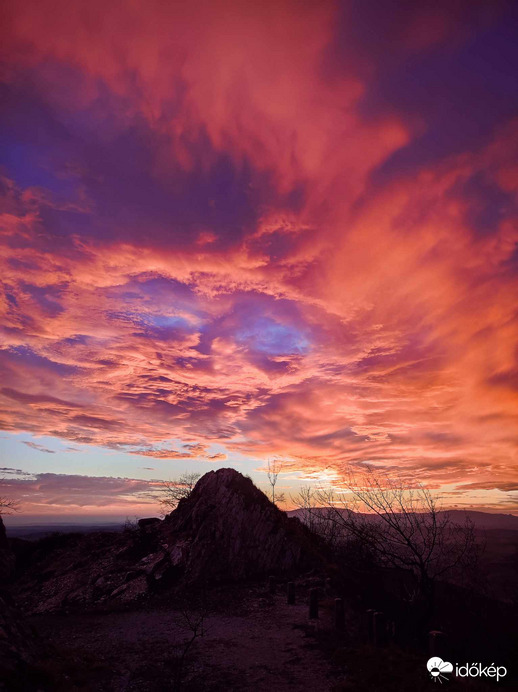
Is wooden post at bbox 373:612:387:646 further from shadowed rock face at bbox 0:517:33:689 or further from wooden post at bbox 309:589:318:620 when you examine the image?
shadowed rock face at bbox 0:517:33:689

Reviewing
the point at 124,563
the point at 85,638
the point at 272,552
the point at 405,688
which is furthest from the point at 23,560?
the point at 405,688

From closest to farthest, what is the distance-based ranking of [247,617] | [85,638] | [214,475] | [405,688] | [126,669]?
[405,688], [126,669], [85,638], [247,617], [214,475]

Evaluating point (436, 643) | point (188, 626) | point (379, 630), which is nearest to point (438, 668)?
point (436, 643)

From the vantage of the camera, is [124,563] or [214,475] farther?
[214,475]

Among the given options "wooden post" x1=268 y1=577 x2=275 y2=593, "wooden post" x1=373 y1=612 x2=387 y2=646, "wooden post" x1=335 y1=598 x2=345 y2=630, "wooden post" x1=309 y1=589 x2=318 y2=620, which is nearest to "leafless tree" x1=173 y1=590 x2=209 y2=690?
"wooden post" x1=268 y1=577 x2=275 y2=593

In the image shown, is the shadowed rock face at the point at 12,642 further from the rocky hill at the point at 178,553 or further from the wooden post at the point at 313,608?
the rocky hill at the point at 178,553

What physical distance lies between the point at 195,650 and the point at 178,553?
36.3 feet

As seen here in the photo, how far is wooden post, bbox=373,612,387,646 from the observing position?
13.8 metres

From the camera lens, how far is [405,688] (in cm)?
1052

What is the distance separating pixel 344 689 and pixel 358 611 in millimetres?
9709

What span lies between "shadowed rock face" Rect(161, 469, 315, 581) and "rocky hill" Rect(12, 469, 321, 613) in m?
0.06

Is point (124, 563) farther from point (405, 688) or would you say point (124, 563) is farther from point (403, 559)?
A: point (405, 688)

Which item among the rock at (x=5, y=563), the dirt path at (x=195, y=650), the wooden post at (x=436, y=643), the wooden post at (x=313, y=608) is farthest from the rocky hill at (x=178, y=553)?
the wooden post at (x=436, y=643)

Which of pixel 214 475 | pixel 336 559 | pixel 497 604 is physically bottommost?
pixel 497 604
